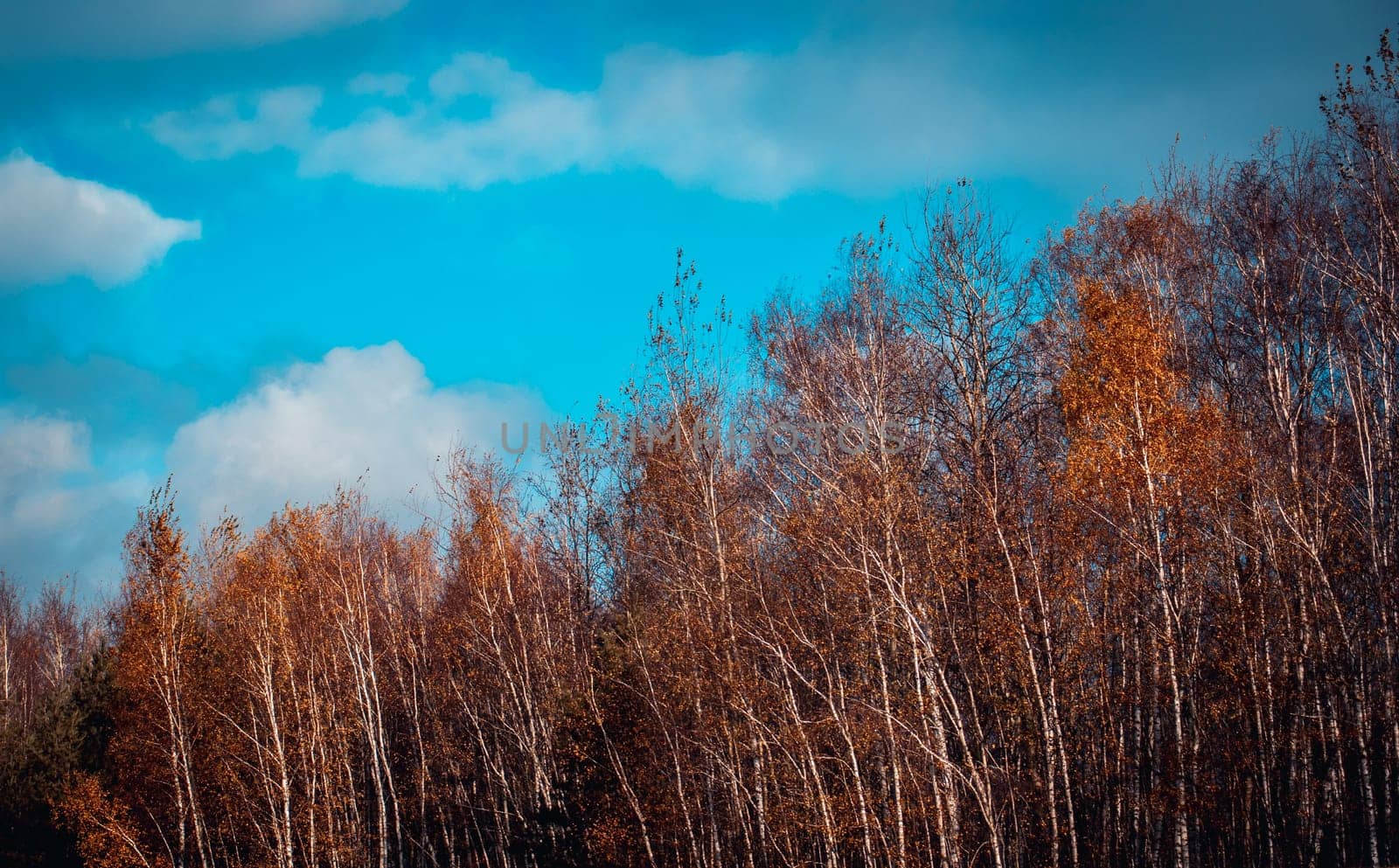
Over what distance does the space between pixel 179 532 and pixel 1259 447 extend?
80.1ft

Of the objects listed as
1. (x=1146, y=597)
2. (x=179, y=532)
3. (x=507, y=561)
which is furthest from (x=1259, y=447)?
(x=179, y=532)

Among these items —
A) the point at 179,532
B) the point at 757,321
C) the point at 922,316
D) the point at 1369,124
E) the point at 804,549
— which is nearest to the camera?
the point at 1369,124

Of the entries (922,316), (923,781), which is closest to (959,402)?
(922,316)

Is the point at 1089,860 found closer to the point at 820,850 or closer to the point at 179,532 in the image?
the point at 820,850

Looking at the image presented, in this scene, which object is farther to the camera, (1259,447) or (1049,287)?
(1049,287)

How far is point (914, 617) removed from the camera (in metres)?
15.6

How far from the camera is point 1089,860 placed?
56.0 ft

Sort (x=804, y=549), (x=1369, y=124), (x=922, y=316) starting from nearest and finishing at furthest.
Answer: (x=1369, y=124), (x=804, y=549), (x=922, y=316)

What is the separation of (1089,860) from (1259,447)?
8187 mm

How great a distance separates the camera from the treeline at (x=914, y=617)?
1606cm

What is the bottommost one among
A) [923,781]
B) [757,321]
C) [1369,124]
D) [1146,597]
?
[923,781]

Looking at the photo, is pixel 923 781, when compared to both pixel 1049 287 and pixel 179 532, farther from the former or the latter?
pixel 179 532

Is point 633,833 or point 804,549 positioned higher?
point 804,549

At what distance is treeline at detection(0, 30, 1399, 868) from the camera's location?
1606 cm
